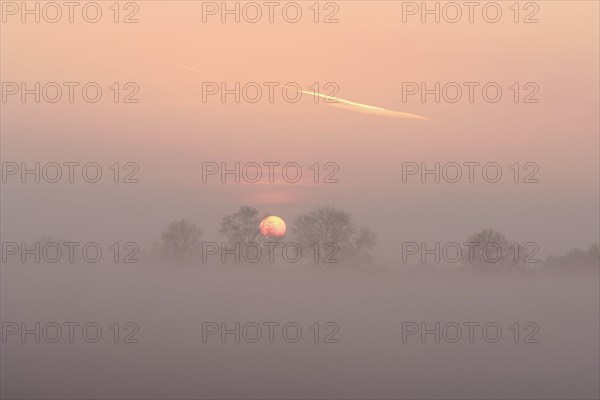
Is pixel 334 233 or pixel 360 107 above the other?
pixel 360 107

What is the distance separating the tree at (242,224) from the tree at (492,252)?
1079 millimetres

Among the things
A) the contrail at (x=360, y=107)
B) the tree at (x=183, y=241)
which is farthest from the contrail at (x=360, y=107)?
the tree at (x=183, y=241)

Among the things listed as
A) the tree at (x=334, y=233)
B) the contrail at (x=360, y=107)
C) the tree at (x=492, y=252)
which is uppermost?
the contrail at (x=360, y=107)

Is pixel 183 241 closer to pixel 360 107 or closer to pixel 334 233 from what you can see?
pixel 334 233

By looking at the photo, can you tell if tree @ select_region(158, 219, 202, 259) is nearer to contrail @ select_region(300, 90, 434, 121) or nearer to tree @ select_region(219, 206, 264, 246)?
tree @ select_region(219, 206, 264, 246)

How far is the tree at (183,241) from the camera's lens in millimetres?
5566

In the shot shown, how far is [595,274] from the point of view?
5.52 meters

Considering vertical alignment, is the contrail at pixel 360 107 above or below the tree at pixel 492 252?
above

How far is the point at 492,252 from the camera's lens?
5.56m

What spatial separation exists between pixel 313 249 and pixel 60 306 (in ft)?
4.40

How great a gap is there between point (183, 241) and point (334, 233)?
0.78m

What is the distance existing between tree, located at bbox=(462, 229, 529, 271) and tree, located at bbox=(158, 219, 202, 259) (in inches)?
54.4

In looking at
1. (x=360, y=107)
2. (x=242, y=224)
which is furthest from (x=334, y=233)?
(x=360, y=107)

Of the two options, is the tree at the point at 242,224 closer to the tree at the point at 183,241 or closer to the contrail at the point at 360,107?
the tree at the point at 183,241
